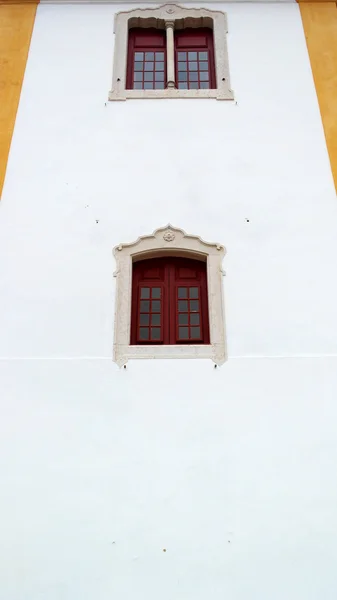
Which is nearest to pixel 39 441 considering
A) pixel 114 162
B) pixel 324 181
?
pixel 114 162

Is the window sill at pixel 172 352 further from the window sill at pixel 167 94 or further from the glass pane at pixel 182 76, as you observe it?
the glass pane at pixel 182 76

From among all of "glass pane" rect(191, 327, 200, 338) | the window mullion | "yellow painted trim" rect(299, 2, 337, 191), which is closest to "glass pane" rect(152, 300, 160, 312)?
"glass pane" rect(191, 327, 200, 338)

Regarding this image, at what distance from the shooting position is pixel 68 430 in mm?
Result: 5469

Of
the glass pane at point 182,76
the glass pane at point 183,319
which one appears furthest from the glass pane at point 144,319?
the glass pane at point 182,76

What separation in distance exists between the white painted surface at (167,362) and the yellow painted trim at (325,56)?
134mm

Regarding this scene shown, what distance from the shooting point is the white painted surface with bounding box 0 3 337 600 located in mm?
4973

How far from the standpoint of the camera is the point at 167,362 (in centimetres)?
575

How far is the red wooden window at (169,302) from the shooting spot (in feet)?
20.0

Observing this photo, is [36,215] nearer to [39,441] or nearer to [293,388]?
[39,441]

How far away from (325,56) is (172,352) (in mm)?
5101

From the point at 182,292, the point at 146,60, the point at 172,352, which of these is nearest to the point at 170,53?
the point at 146,60

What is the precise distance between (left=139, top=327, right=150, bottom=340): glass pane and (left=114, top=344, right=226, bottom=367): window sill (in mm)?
257

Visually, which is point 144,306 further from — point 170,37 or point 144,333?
point 170,37

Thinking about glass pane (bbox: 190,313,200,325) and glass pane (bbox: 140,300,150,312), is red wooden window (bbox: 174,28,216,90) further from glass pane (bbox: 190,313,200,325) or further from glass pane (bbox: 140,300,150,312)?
glass pane (bbox: 190,313,200,325)
